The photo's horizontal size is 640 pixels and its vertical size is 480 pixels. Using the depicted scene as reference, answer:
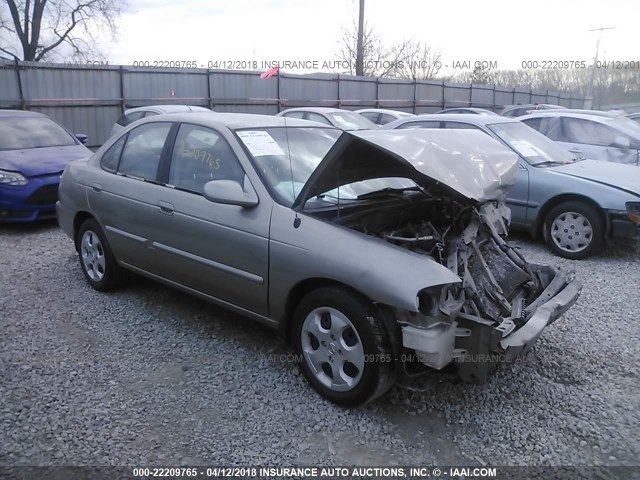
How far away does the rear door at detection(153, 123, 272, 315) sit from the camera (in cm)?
349

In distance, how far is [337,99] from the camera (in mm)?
19766

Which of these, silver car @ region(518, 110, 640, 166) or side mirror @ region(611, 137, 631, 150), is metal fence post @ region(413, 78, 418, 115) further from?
side mirror @ region(611, 137, 631, 150)

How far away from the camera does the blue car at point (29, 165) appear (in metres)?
6.82

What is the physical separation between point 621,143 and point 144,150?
7781 millimetres

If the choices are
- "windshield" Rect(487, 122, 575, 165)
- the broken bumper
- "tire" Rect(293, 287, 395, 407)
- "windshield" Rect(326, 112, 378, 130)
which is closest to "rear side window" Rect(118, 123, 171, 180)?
"tire" Rect(293, 287, 395, 407)

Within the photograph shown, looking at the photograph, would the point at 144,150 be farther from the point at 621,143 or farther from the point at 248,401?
the point at 621,143

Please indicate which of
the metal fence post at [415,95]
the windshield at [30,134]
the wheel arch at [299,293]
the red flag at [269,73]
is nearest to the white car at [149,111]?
the windshield at [30,134]

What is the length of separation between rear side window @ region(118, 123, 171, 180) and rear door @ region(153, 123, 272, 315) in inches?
7.5

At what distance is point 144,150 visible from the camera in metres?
4.48

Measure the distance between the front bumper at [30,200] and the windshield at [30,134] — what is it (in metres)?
0.94

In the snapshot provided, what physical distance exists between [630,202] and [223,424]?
5.13m

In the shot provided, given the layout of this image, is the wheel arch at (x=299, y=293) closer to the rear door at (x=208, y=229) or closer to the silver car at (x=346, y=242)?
the silver car at (x=346, y=242)

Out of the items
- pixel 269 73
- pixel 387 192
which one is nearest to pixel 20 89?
pixel 269 73

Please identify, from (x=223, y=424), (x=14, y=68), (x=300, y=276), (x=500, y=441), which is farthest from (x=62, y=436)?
(x=14, y=68)
